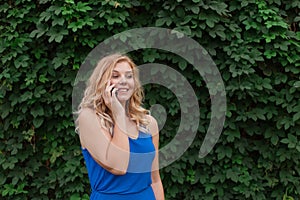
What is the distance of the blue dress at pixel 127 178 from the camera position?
82.3 inches

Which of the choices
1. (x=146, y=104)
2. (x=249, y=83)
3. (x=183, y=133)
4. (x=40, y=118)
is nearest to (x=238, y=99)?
(x=249, y=83)

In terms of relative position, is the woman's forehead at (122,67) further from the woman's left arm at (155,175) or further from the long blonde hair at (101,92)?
the woman's left arm at (155,175)

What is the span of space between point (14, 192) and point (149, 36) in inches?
65.5

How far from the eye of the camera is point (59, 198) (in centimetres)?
369

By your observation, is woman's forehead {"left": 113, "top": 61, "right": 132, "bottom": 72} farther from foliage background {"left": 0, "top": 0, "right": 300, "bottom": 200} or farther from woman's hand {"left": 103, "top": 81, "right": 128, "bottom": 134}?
foliage background {"left": 0, "top": 0, "right": 300, "bottom": 200}

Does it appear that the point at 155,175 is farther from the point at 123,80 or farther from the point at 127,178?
the point at 123,80

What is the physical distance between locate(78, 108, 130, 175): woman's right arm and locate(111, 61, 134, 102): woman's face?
0.61 ft

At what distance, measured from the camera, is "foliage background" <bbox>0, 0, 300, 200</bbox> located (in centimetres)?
345

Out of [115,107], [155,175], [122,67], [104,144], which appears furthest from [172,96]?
[104,144]

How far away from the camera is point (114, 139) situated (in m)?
2.00

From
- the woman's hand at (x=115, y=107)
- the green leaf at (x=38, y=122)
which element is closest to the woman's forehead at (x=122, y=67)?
the woman's hand at (x=115, y=107)

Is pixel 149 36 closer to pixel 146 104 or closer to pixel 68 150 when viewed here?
pixel 146 104

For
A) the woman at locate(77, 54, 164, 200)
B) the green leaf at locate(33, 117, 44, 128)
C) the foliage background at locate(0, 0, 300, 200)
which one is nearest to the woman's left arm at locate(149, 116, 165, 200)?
the woman at locate(77, 54, 164, 200)

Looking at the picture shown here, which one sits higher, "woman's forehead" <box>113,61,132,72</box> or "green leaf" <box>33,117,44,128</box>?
"woman's forehead" <box>113,61,132,72</box>
